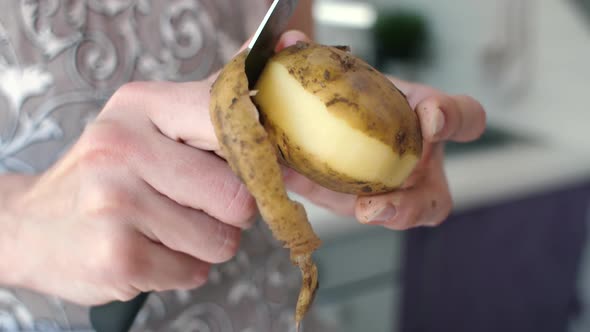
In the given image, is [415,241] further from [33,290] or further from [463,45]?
[33,290]

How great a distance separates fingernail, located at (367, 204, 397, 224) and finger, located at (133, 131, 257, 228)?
95 millimetres

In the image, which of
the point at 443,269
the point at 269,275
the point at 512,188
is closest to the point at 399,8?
the point at 512,188

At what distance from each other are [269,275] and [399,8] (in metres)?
1.56

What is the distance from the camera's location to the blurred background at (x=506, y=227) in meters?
1.37

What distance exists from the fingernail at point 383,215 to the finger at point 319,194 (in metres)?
0.09

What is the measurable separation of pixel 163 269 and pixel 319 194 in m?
0.17

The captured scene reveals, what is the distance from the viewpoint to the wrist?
1.43 ft

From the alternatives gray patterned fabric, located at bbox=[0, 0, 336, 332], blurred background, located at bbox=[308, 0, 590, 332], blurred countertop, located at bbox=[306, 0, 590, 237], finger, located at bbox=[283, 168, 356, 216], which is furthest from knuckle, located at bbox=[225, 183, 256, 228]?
blurred countertop, located at bbox=[306, 0, 590, 237]

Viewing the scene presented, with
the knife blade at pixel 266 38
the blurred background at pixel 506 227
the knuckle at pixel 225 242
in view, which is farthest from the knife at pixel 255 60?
the blurred background at pixel 506 227

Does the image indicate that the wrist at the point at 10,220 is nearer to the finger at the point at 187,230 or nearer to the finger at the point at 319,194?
the finger at the point at 187,230

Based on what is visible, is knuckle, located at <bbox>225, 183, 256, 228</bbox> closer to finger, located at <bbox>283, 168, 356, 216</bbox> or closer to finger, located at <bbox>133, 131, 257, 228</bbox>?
finger, located at <bbox>133, 131, 257, 228</bbox>

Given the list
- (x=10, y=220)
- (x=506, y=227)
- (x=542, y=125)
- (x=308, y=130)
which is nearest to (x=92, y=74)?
(x=10, y=220)

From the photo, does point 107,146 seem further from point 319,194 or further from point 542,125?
point 542,125

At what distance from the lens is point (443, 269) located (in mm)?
1404
